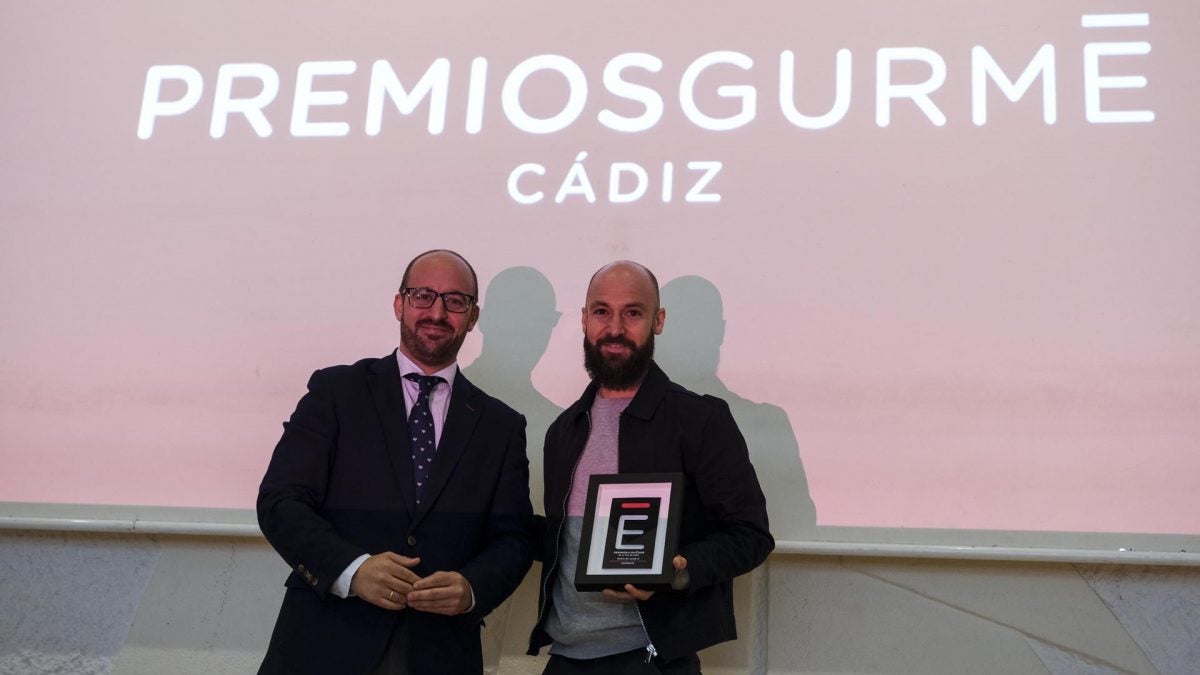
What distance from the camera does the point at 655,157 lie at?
10.4 ft

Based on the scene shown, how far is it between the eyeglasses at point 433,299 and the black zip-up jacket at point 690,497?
329mm

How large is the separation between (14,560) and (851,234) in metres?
2.25

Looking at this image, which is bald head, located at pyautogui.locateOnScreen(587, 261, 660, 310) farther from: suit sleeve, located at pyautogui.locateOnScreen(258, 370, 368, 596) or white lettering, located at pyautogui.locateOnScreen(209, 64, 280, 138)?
white lettering, located at pyautogui.locateOnScreen(209, 64, 280, 138)

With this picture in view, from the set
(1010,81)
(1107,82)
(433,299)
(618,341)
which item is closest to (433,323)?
(433,299)

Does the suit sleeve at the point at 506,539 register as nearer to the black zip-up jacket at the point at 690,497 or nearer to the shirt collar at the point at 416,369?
the black zip-up jacket at the point at 690,497

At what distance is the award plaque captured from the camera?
2281 millimetres

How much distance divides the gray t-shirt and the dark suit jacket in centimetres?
10

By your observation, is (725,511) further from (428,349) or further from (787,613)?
(428,349)

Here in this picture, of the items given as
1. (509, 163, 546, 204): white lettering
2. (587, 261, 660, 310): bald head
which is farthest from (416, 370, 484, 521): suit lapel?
(509, 163, 546, 204): white lettering

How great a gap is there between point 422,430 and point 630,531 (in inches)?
20.4

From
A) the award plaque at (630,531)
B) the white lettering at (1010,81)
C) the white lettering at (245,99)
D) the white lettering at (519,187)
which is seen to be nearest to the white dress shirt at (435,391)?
the award plaque at (630,531)

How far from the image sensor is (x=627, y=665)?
92.7 inches

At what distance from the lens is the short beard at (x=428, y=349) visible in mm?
2611

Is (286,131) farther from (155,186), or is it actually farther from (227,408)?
(227,408)
